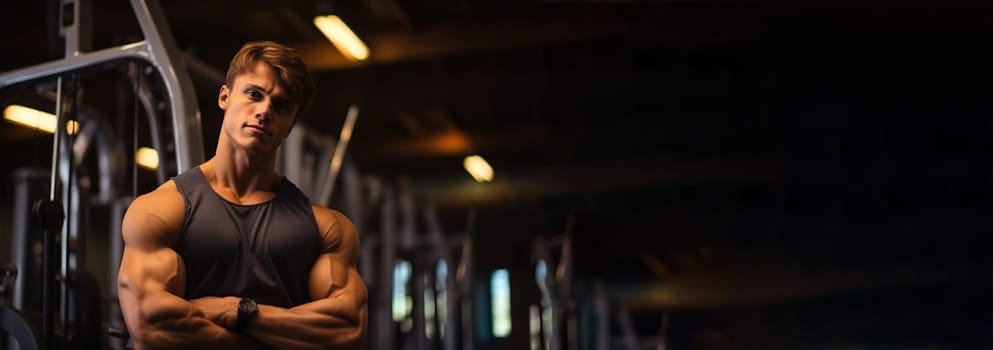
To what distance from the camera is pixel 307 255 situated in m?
1.70

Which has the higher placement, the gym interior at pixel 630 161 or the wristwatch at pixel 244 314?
the gym interior at pixel 630 161

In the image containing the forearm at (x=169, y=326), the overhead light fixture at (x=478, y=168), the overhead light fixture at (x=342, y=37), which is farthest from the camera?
the overhead light fixture at (x=478, y=168)

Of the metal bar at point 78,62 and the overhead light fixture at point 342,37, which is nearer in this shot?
the metal bar at point 78,62

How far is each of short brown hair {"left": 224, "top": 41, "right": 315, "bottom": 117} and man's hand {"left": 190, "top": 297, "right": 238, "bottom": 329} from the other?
0.30 meters

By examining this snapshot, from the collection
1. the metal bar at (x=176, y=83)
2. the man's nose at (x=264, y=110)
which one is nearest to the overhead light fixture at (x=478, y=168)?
the metal bar at (x=176, y=83)

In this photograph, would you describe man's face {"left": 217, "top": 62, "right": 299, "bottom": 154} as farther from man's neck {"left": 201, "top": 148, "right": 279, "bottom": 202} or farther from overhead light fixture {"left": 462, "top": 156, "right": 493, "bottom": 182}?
overhead light fixture {"left": 462, "top": 156, "right": 493, "bottom": 182}

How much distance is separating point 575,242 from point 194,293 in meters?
4.87

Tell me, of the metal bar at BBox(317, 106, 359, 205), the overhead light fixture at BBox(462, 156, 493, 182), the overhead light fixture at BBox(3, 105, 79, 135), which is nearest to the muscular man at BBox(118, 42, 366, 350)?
the overhead light fixture at BBox(3, 105, 79, 135)

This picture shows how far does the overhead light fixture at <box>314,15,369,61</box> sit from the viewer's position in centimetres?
654

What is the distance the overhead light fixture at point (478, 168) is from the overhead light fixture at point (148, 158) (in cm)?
726

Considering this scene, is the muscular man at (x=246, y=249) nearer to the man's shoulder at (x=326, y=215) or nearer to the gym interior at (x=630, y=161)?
the man's shoulder at (x=326, y=215)

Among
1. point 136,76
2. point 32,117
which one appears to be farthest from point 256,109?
point 32,117

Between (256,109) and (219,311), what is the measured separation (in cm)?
28

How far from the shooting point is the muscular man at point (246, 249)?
1.58 metres
